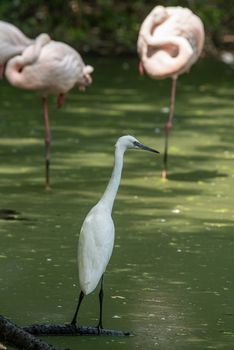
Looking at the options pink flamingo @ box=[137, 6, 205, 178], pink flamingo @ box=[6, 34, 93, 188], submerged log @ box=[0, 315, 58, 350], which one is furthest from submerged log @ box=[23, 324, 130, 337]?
pink flamingo @ box=[137, 6, 205, 178]

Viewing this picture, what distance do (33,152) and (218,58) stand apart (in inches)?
360

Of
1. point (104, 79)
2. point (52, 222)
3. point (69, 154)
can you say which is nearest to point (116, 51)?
point (104, 79)

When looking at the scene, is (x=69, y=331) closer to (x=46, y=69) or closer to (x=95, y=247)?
(x=95, y=247)

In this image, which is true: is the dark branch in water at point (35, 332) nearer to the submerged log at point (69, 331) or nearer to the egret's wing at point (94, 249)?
the submerged log at point (69, 331)

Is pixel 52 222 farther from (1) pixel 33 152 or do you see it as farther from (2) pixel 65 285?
(1) pixel 33 152

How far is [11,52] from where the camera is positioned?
9.55m

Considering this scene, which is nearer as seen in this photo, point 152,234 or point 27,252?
point 27,252

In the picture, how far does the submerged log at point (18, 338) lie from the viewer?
5035 millimetres

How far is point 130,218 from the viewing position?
27.2ft

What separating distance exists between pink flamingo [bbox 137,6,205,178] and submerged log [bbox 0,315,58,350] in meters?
5.03

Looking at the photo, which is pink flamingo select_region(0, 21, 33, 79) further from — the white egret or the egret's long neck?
the white egret

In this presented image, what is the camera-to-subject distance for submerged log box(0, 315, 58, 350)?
16.5ft

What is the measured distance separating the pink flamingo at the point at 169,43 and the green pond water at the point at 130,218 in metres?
0.83

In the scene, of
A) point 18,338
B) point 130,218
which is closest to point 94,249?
point 18,338
